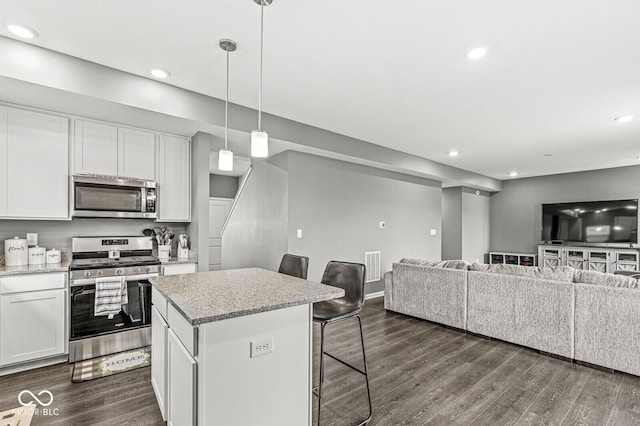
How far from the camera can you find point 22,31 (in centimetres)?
216

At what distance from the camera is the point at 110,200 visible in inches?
127

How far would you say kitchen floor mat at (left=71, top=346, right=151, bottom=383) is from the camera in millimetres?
2625

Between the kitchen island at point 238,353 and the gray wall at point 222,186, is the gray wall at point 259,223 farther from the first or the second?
the kitchen island at point 238,353

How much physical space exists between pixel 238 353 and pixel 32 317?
2.39 m

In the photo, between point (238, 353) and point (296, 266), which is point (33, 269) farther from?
point (238, 353)

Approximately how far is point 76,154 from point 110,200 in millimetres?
520

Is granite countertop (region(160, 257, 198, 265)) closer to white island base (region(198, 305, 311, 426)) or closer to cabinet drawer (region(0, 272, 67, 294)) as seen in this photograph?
cabinet drawer (region(0, 272, 67, 294))

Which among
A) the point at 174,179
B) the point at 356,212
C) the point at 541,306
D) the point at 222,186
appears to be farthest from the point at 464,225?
the point at 174,179

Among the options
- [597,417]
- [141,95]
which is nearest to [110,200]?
[141,95]

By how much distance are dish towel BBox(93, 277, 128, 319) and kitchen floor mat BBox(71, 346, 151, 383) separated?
0.39 metres

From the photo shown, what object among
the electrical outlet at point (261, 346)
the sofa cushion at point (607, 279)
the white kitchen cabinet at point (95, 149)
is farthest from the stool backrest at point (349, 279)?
the white kitchen cabinet at point (95, 149)

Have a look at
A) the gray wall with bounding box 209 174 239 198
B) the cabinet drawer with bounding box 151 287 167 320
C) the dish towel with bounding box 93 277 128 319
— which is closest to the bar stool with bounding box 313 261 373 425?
the cabinet drawer with bounding box 151 287 167 320

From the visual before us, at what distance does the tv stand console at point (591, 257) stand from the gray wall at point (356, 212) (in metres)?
2.66

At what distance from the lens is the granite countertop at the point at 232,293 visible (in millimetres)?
1375
